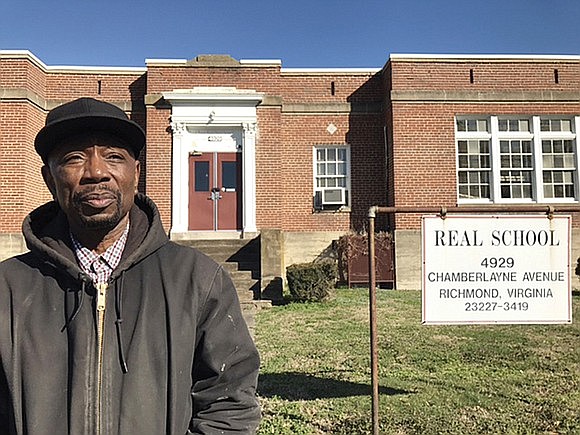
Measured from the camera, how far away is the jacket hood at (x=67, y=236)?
1789 mm

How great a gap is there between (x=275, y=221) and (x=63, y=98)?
670 centimetres

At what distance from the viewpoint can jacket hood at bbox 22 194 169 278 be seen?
1789 mm

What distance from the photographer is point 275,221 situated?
14.2 m

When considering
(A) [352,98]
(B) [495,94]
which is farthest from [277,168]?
(B) [495,94]

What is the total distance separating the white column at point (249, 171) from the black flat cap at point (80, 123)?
1223 cm

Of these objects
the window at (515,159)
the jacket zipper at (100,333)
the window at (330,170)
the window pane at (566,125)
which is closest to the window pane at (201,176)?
the window at (330,170)

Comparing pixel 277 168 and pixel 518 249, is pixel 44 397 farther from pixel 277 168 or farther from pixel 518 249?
pixel 277 168

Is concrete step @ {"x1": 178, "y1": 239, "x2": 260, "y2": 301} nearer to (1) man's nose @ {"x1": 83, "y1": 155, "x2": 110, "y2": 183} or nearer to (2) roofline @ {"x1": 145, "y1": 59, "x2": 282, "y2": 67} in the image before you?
(2) roofline @ {"x1": 145, "y1": 59, "x2": 282, "y2": 67}

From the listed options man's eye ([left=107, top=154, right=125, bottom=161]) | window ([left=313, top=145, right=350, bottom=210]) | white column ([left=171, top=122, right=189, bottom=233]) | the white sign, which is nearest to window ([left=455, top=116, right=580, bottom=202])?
window ([left=313, top=145, right=350, bottom=210])

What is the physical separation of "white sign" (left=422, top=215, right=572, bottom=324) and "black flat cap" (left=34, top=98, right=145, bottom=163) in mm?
3497

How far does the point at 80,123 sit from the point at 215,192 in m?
12.6

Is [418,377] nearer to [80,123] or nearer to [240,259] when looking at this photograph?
[80,123]

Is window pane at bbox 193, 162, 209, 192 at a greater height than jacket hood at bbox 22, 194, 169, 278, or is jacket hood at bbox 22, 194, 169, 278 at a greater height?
window pane at bbox 193, 162, 209, 192

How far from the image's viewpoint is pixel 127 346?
172cm
